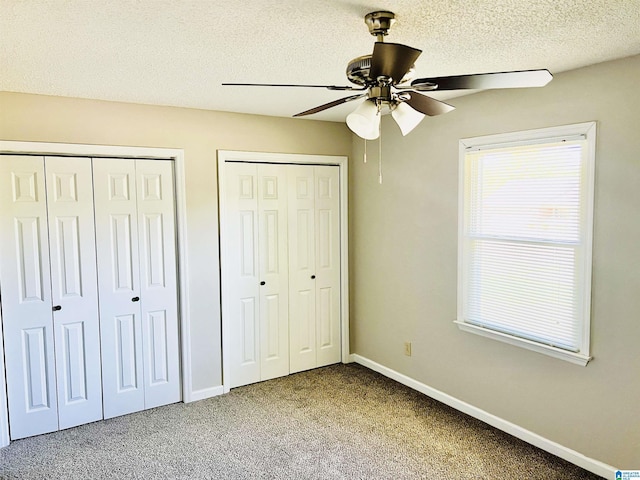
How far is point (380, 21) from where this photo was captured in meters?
1.98

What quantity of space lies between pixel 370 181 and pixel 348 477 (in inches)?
103

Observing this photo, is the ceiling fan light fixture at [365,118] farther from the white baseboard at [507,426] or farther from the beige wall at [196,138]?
the white baseboard at [507,426]

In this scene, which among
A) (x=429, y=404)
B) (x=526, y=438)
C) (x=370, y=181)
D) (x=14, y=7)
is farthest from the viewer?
(x=370, y=181)

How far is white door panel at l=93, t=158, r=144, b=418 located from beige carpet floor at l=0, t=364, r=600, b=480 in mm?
229

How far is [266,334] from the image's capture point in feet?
14.4

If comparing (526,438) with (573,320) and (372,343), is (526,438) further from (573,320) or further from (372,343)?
(372,343)

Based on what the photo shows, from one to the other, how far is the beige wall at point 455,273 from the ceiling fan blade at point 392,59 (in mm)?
1620

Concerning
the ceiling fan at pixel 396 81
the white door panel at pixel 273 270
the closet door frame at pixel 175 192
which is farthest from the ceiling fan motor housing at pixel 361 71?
the white door panel at pixel 273 270

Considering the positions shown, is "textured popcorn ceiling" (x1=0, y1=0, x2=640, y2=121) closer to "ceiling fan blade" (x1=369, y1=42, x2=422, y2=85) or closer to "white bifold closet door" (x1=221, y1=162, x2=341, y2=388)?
"ceiling fan blade" (x1=369, y1=42, x2=422, y2=85)

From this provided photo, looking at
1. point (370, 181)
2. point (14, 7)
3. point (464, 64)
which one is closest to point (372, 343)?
point (370, 181)

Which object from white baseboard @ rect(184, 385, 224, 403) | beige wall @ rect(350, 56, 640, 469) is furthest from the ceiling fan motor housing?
white baseboard @ rect(184, 385, 224, 403)

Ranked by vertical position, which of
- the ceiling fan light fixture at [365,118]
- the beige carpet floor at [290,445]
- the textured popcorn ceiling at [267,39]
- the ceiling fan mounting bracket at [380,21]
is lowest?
the beige carpet floor at [290,445]

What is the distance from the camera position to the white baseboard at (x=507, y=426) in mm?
2839

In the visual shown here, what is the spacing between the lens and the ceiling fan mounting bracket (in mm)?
1944
